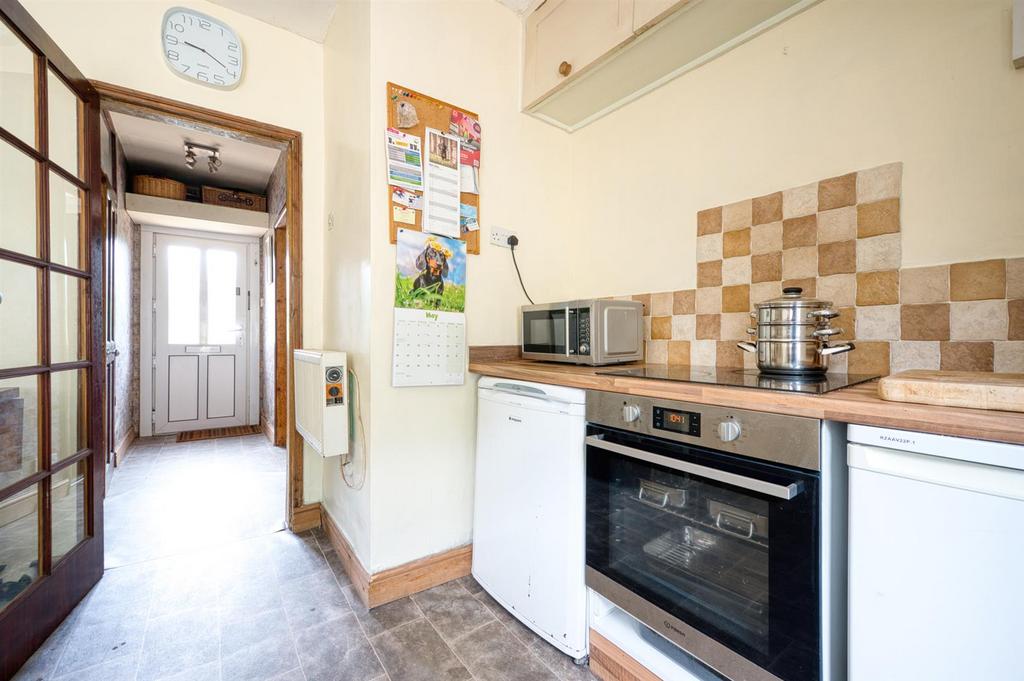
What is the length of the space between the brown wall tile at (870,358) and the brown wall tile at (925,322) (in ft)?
0.21

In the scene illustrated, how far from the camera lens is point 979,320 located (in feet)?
3.78

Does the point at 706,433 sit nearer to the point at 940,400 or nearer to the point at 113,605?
the point at 940,400

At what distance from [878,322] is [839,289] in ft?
0.48

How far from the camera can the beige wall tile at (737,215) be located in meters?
1.62

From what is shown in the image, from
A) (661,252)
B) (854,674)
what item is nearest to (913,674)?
(854,674)

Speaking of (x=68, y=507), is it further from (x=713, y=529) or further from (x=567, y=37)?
(x=567, y=37)

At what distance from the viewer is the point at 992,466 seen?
2.30 ft

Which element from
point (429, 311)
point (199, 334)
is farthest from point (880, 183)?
point (199, 334)

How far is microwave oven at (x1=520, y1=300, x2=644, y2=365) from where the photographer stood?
1657mm

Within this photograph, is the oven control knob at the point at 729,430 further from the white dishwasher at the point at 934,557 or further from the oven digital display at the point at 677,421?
the white dishwasher at the point at 934,557

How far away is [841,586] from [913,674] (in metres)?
0.16

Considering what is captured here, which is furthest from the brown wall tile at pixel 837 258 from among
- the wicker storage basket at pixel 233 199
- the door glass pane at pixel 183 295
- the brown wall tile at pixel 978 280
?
the door glass pane at pixel 183 295

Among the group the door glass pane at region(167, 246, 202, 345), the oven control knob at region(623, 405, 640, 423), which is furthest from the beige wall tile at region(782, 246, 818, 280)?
the door glass pane at region(167, 246, 202, 345)

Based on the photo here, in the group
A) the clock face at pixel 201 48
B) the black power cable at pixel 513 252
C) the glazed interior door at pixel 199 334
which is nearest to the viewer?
the clock face at pixel 201 48
